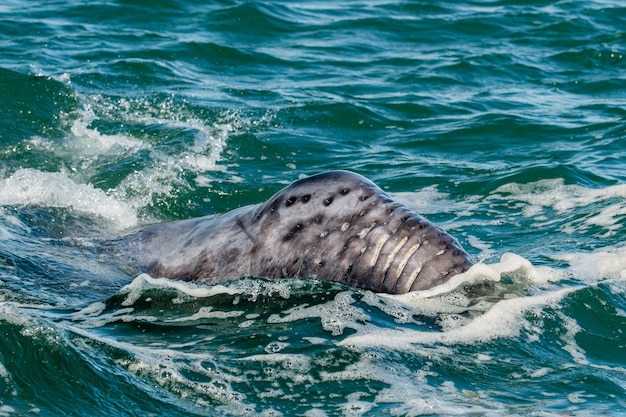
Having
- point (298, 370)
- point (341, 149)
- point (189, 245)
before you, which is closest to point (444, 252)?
point (298, 370)

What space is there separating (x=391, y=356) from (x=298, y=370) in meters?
0.58

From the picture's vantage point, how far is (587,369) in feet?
21.5

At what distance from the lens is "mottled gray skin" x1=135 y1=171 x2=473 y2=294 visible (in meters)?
7.04

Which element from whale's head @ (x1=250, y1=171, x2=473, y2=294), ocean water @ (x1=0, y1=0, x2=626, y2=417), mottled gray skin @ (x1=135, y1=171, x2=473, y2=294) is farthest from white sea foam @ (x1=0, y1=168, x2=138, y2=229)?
whale's head @ (x1=250, y1=171, x2=473, y2=294)

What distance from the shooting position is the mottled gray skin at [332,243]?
23.1 feet

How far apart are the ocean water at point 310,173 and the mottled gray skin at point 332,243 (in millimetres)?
139

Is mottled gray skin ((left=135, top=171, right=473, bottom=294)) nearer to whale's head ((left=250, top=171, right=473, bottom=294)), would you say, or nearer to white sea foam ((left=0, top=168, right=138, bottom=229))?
whale's head ((left=250, top=171, right=473, bottom=294))

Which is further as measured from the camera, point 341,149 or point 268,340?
point 341,149

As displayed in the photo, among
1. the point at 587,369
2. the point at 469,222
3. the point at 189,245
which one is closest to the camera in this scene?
the point at 587,369

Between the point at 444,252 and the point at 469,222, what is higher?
the point at 444,252

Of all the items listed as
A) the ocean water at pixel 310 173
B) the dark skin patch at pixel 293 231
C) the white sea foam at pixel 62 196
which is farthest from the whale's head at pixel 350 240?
the white sea foam at pixel 62 196

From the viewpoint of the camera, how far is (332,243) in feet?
23.9

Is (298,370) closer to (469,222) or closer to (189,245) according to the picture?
(189,245)

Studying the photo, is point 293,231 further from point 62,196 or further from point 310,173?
point 310,173
